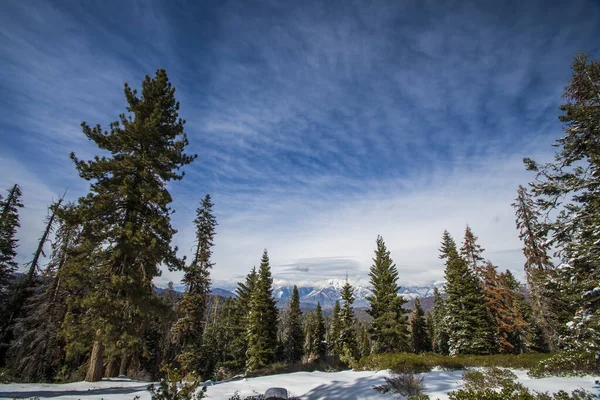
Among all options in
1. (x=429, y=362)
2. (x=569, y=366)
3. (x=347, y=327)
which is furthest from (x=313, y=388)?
(x=347, y=327)

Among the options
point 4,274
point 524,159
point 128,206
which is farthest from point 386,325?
point 4,274

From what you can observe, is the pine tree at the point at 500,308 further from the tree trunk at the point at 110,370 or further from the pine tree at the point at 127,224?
the tree trunk at the point at 110,370

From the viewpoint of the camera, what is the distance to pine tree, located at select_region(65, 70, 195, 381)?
38.6 feet

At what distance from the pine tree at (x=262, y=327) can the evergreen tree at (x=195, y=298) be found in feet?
25.3

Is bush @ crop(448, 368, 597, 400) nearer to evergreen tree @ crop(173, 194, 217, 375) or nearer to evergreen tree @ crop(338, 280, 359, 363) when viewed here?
evergreen tree @ crop(173, 194, 217, 375)

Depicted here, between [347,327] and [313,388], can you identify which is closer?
[313,388]

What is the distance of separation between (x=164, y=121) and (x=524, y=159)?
18.0 meters

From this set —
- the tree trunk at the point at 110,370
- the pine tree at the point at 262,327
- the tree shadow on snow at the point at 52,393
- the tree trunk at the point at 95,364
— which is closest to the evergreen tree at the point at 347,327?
the pine tree at the point at 262,327

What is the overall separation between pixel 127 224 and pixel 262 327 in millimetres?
24309

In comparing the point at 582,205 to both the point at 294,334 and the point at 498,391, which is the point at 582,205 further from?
the point at 294,334

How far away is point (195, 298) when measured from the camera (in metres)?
24.6

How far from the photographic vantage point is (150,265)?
13.6 metres

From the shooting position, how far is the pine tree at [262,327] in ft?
102

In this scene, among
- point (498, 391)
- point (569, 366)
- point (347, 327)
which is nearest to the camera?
point (498, 391)
